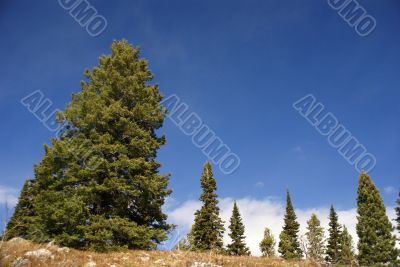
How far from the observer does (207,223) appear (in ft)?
131

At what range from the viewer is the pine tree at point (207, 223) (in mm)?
39156

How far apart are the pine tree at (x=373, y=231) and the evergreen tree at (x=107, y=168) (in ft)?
106

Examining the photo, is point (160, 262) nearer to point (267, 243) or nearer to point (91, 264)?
point (91, 264)

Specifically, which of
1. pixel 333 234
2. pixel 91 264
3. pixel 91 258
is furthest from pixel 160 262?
pixel 333 234

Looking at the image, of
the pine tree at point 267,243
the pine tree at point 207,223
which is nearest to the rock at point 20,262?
the pine tree at point 207,223

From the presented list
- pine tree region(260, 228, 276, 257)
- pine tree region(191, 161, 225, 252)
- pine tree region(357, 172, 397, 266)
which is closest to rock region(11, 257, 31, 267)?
pine tree region(191, 161, 225, 252)

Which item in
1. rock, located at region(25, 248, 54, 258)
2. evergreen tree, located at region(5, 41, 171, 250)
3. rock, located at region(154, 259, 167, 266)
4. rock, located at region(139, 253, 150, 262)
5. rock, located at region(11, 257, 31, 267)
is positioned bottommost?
rock, located at region(11, 257, 31, 267)

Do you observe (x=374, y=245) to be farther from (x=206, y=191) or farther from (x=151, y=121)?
(x=151, y=121)

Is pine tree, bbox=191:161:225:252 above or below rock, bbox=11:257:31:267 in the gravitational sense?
above

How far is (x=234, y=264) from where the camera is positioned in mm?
13703

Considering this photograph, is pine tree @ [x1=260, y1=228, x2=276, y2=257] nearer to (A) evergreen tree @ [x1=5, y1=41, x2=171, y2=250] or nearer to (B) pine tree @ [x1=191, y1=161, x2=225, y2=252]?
(B) pine tree @ [x1=191, y1=161, x2=225, y2=252]

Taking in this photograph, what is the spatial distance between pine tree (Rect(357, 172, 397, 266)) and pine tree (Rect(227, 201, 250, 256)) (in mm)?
15961

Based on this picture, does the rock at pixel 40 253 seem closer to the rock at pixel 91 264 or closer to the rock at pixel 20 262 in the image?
the rock at pixel 20 262

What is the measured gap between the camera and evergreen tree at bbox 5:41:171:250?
1677 cm
